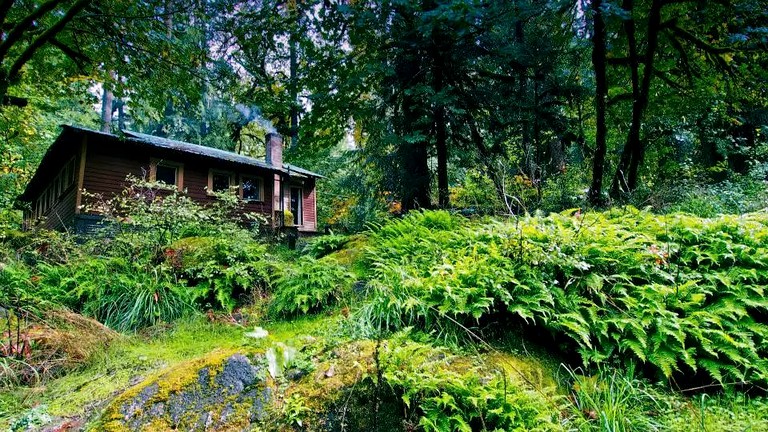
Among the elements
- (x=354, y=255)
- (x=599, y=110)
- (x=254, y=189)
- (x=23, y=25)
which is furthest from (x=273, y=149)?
(x=599, y=110)

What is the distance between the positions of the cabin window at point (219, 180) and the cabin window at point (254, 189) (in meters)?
0.98

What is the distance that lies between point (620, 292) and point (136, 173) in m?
16.6

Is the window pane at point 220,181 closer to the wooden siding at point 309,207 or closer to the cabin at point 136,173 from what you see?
the cabin at point 136,173

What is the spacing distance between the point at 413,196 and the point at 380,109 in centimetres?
241

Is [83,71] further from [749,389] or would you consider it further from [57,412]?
[749,389]

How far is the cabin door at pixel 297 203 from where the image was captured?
889 inches

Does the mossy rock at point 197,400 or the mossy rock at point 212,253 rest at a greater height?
the mossy rock at point 212,253

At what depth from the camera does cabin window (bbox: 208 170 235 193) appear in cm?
1706

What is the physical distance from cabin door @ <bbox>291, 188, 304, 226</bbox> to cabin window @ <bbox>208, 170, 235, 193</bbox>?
5094 millimetres

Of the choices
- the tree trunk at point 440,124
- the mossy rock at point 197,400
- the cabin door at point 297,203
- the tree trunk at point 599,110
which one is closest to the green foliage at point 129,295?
the mossy rock at point 197,400

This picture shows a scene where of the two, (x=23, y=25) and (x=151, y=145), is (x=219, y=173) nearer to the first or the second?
(x=151, y=145)

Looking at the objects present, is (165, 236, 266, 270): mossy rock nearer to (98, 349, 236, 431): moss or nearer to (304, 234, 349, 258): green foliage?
(304, 234, 349, 258): green foliage

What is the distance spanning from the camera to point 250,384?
2.33 metres

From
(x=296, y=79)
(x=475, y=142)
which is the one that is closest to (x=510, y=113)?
(x=475, y=142)
